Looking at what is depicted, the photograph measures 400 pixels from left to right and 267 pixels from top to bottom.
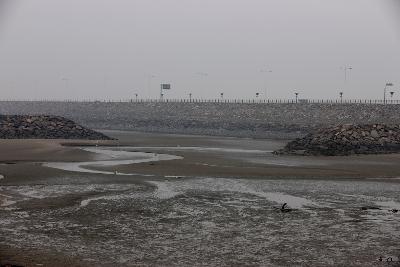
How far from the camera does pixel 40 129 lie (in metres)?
57.4

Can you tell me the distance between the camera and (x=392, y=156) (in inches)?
1628

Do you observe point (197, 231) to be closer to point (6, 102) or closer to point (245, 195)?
point (245, 195)

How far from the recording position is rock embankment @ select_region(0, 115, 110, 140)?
181 feet

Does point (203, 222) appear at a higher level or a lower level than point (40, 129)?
lower

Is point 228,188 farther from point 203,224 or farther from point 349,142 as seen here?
point 349,142

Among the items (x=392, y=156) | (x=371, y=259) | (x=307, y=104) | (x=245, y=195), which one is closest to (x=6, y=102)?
(x=307, y=104)

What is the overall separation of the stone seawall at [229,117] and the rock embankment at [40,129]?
102 ft

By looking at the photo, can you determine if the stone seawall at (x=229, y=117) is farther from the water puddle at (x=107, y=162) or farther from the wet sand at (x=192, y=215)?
the wet sand at (x=192, y=215)

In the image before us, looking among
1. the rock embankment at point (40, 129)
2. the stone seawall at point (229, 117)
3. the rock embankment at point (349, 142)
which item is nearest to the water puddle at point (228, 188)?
the rock embankment at point (349, 142)

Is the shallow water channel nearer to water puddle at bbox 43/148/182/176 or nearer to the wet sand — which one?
the wet sand

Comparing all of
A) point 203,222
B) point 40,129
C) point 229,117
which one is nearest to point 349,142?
point 40,129

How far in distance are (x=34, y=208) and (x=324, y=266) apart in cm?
1014

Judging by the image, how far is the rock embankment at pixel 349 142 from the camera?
145 feet

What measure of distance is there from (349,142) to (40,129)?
3301 centimetres
